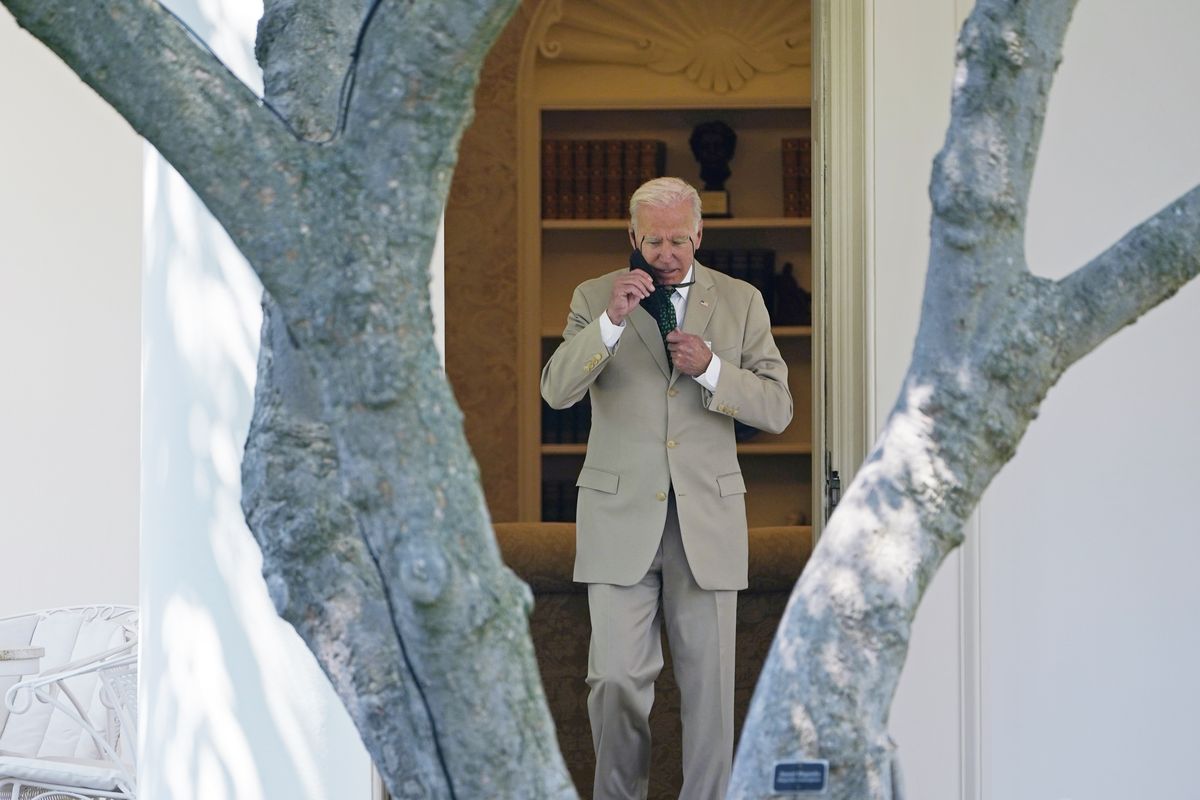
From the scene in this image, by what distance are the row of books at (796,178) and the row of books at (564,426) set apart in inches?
51.8

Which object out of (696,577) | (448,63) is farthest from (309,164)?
(696,577)

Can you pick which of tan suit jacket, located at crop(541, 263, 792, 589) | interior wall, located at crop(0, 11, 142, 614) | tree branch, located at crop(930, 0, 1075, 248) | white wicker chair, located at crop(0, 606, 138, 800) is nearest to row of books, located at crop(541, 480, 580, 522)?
interior wall, located at crop(0, 11, 142, 614)

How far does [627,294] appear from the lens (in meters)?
3.34

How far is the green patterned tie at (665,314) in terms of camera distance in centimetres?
349

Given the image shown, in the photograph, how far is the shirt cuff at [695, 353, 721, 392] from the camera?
338 centimetres

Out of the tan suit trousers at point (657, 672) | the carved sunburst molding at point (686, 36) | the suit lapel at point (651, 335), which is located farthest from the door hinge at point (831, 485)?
the carved sunburst molding at point (686, 36)

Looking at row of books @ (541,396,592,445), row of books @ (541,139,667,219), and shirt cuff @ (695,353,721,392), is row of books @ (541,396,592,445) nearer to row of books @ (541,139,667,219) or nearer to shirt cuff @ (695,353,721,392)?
row of books @ (541,139,667,219)

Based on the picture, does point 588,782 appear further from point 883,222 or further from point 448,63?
point 448,63

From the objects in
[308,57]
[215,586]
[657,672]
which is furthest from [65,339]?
[308,57]

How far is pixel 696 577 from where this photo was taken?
11.1 feet

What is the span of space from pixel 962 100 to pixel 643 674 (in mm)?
2277

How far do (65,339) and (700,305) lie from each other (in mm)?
3233

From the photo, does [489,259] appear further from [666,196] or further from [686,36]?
[666,196]

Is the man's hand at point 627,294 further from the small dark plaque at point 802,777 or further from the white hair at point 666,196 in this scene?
the small dark plaque at point 802,777
